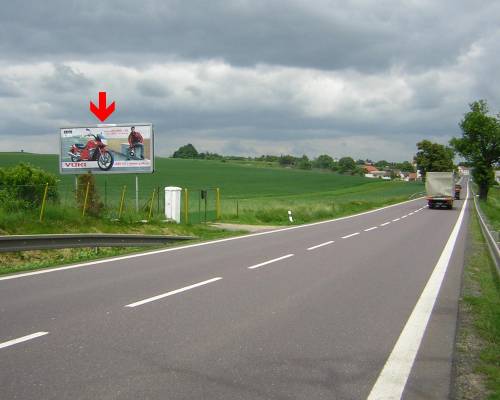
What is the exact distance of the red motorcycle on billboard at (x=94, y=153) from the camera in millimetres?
27016

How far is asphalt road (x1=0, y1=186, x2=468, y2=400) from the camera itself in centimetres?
501

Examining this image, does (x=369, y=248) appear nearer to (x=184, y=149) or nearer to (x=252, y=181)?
(x=252, y=181)

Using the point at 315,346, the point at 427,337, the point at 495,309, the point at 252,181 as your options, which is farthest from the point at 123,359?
the point at 252,181

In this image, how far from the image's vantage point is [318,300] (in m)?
8.95

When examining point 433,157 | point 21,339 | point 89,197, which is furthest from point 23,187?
point 433,157

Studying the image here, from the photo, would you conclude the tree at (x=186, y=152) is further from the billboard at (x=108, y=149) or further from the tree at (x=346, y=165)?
the billboard at (x=108, y=149)

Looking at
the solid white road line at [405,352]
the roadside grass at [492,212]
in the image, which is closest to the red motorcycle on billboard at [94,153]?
the roadside grass at [492,212]

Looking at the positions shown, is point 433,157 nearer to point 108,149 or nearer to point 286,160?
point 286,160

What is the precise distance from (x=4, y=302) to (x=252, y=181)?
85.5 m

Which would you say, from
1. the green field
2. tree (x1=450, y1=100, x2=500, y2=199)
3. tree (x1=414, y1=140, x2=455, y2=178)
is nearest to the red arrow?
the green field

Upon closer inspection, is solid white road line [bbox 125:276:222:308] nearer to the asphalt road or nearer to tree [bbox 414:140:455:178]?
the asphalt road

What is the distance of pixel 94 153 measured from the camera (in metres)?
27.1

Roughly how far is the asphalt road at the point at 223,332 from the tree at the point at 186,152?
551 feet

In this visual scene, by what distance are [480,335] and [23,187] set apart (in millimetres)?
17947
